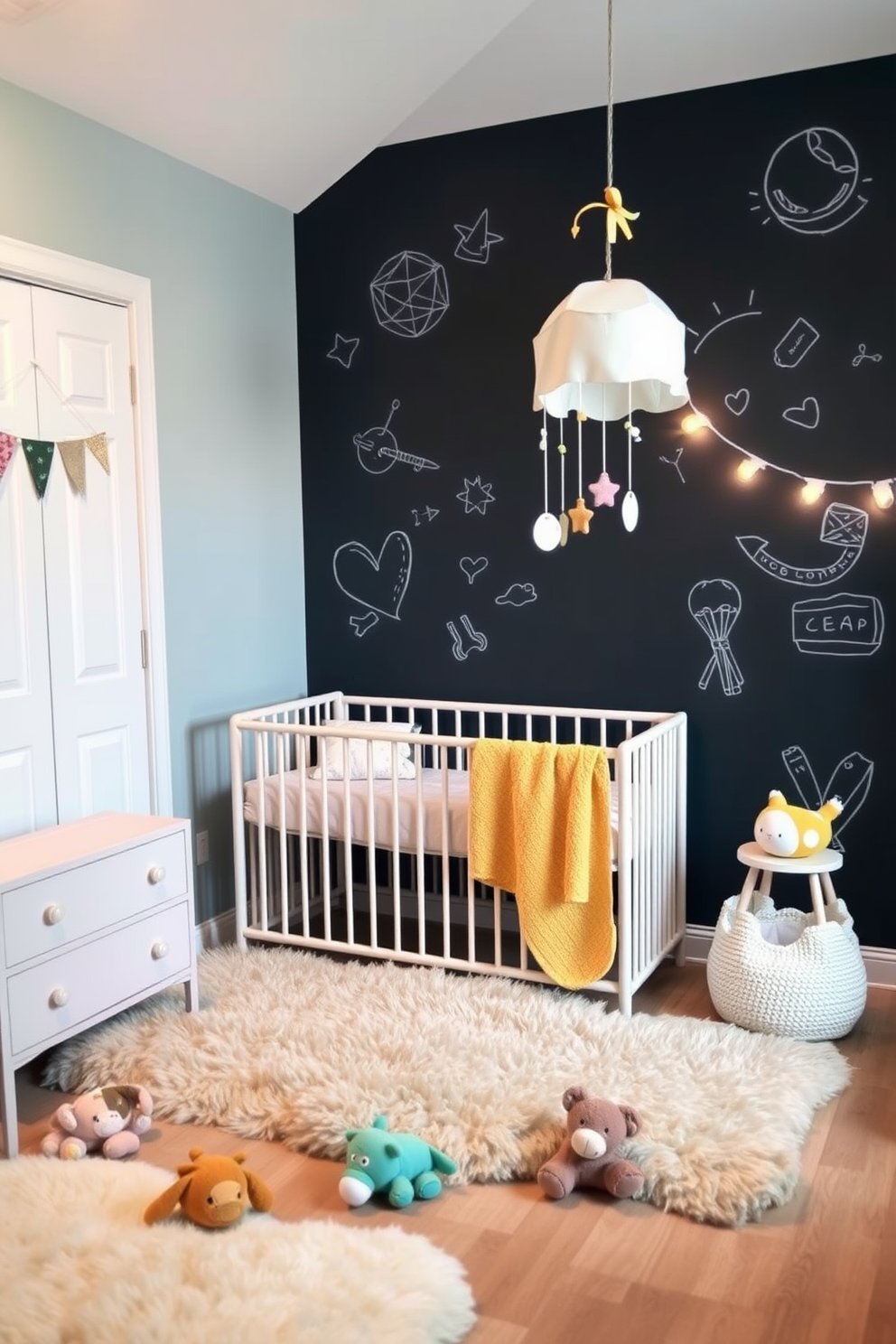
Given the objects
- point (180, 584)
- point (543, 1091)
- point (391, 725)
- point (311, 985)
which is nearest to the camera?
point (543, 1091)

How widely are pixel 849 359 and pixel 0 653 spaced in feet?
7.53

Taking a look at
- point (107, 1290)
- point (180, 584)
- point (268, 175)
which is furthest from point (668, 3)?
point (107, 1290)

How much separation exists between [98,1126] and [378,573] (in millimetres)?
1989

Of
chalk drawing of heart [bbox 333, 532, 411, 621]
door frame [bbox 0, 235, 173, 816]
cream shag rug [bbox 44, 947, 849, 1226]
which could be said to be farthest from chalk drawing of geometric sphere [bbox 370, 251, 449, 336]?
cream shag rug [bbox 44, 947, 849, 1226]

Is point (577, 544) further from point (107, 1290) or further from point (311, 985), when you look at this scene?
point (107, 1290)

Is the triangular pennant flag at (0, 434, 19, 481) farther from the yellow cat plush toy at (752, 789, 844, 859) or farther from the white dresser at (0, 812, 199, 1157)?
the yellow cat plush toy at (752, 789, 844, 859)

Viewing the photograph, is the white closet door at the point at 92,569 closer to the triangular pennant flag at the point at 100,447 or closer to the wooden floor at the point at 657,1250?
the triangular pennant flag at the point at 100,447

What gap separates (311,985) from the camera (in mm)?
3070

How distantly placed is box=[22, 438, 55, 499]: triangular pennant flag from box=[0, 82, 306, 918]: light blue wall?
41cm

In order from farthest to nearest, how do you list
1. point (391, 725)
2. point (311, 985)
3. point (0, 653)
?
point (391, 725), point (311, 985), point (0, 653)

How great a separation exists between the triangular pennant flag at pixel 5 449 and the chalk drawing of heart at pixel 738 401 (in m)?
1.88

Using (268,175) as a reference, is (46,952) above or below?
below

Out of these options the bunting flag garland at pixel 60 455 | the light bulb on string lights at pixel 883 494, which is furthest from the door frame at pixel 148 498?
the light bulb on string lights at pixel 883 494

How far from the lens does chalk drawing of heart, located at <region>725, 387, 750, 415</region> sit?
3.21 meters
